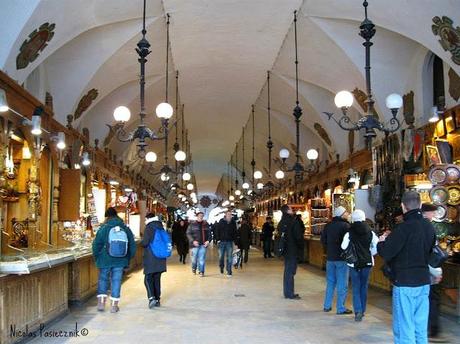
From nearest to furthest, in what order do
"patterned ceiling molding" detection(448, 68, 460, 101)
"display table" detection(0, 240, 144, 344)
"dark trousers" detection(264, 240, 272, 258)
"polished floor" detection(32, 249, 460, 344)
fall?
"display table" detection(0, 240, 144, 344)
"polished floor" detection(32, 249, 460, 344)
"patterned ceiling molding" detection(448, 68, 460, 101)
"dark trousers" detection(264, 240, 272, 258)

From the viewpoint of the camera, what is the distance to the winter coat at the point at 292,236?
865 centimetres

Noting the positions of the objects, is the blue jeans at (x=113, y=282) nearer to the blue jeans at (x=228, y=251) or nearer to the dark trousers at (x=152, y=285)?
the dark trousers at (x=152, y=285)

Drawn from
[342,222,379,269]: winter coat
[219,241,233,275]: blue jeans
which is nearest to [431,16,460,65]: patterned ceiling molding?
[342,222,379,269]: winter coat

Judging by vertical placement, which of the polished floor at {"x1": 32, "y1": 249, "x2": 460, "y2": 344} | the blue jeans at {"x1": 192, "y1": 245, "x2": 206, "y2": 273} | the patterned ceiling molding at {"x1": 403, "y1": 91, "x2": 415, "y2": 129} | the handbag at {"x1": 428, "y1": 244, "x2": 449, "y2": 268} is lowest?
the polished floor at {"x1": 32, "y1": 249, "x2": 460, "y2": 344}

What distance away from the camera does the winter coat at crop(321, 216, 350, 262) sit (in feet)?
24.0

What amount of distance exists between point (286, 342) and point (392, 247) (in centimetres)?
195

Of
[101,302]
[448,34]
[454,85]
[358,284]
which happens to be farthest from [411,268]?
[454,85]

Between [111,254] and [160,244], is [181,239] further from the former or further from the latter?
[111,254]

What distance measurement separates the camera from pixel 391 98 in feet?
24.3

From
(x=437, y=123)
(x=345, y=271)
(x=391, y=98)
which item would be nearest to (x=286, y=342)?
(x=345, y=271)

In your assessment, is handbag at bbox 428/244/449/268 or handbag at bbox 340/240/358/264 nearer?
handbag at bbox 428/244/449/268

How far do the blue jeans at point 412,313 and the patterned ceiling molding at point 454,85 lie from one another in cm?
543

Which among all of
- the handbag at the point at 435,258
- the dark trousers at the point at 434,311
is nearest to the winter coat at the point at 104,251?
the dark trousers at the point at 434,311

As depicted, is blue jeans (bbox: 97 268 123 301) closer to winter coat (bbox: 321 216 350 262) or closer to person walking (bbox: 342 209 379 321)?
winter coat (bbox: 321 216 350 262)
